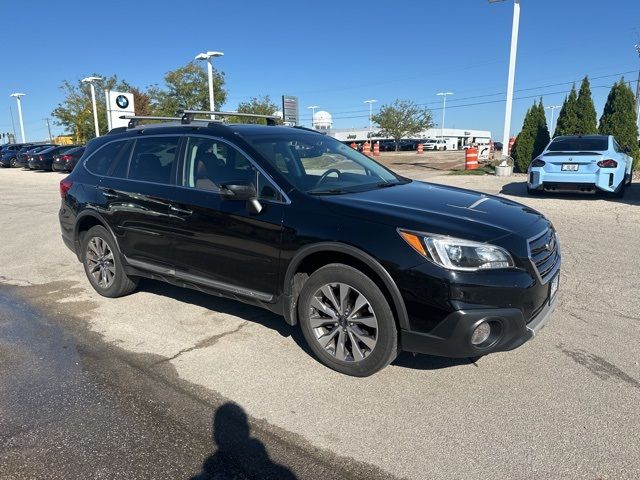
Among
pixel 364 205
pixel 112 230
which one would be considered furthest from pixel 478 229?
pixel 112 230

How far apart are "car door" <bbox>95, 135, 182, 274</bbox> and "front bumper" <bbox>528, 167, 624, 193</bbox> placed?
30.4 feet

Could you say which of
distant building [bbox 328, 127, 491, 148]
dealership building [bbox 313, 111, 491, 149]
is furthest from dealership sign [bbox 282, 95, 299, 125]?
distant building [bbox 328, 127, 491, 148]

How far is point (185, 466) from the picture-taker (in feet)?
8.64

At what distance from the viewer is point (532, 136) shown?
1977 centimetres

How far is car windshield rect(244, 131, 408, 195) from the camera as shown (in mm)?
3936

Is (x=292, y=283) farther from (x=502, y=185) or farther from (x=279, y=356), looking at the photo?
(x=502, y=185)

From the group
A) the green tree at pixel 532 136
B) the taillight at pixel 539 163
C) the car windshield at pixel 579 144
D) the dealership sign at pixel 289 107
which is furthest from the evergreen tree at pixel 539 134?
the dealership sign at pixel 289 107

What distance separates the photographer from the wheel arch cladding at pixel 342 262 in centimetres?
318

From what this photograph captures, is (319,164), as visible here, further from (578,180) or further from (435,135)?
(435,135)

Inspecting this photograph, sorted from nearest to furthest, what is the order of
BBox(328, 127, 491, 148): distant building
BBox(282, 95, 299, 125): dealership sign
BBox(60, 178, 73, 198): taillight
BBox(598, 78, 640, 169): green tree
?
BBox(60, 178, 73, 198): taillight, BBox(598, 78, 640, 169): green tree, BBox(282, 95, 299, 125): dealership sign, BBox(328, 127, 491, 148): distant building

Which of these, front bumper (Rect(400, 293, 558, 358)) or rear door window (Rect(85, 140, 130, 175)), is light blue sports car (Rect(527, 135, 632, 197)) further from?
rear door window (Rect(85, 140, 130, 175))

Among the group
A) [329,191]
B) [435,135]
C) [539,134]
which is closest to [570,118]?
[539,134]

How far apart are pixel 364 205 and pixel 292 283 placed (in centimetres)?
80

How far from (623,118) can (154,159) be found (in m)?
18.3
